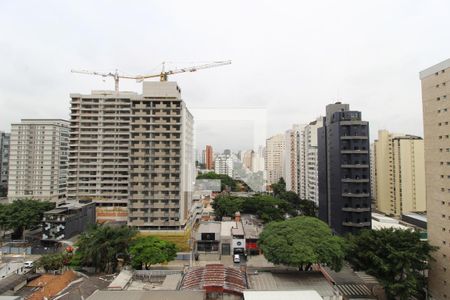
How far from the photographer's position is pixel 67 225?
28000 millimetres

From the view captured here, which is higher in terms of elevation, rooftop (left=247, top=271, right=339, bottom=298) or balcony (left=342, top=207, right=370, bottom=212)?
balcony (left=342, top=207, right=370, bottom=212)

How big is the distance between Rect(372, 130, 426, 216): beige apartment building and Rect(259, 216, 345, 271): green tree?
28.1 meters

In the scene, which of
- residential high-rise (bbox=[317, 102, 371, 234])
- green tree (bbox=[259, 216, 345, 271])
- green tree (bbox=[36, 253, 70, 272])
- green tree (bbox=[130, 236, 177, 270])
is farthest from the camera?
residential high-rise (bbox=[317, 102, 371, 234])

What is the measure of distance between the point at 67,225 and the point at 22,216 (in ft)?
18.3

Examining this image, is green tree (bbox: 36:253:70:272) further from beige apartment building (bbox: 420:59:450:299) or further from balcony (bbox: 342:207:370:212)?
balcony (bbox: 342:207:370:212)

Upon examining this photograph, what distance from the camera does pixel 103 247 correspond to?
67.3 feet

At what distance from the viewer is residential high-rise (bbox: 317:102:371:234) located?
28.3 m

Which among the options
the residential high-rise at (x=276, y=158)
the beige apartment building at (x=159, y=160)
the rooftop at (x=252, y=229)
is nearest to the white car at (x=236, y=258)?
the rooftop at (x=252, y=229)

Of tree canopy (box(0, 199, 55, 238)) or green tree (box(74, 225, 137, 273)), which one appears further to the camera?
tree canopy (box(0, 199, 55, 238))

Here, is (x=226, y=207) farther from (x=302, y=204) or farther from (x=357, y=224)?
(x=357, y=224)

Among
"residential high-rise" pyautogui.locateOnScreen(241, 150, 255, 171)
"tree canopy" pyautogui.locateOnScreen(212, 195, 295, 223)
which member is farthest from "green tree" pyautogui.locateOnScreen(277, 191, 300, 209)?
"residential high-rise" pyautogui.locateOnScreen(241, 150, 255, 171)

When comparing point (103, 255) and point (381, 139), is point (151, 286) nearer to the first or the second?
point (103, 255)

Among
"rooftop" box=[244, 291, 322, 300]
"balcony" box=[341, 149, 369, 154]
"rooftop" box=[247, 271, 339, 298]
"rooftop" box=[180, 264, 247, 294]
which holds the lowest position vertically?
"rooftop" box=[247, 271, 339, 298]

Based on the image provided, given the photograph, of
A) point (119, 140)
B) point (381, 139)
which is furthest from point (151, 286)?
point (381, 139)
